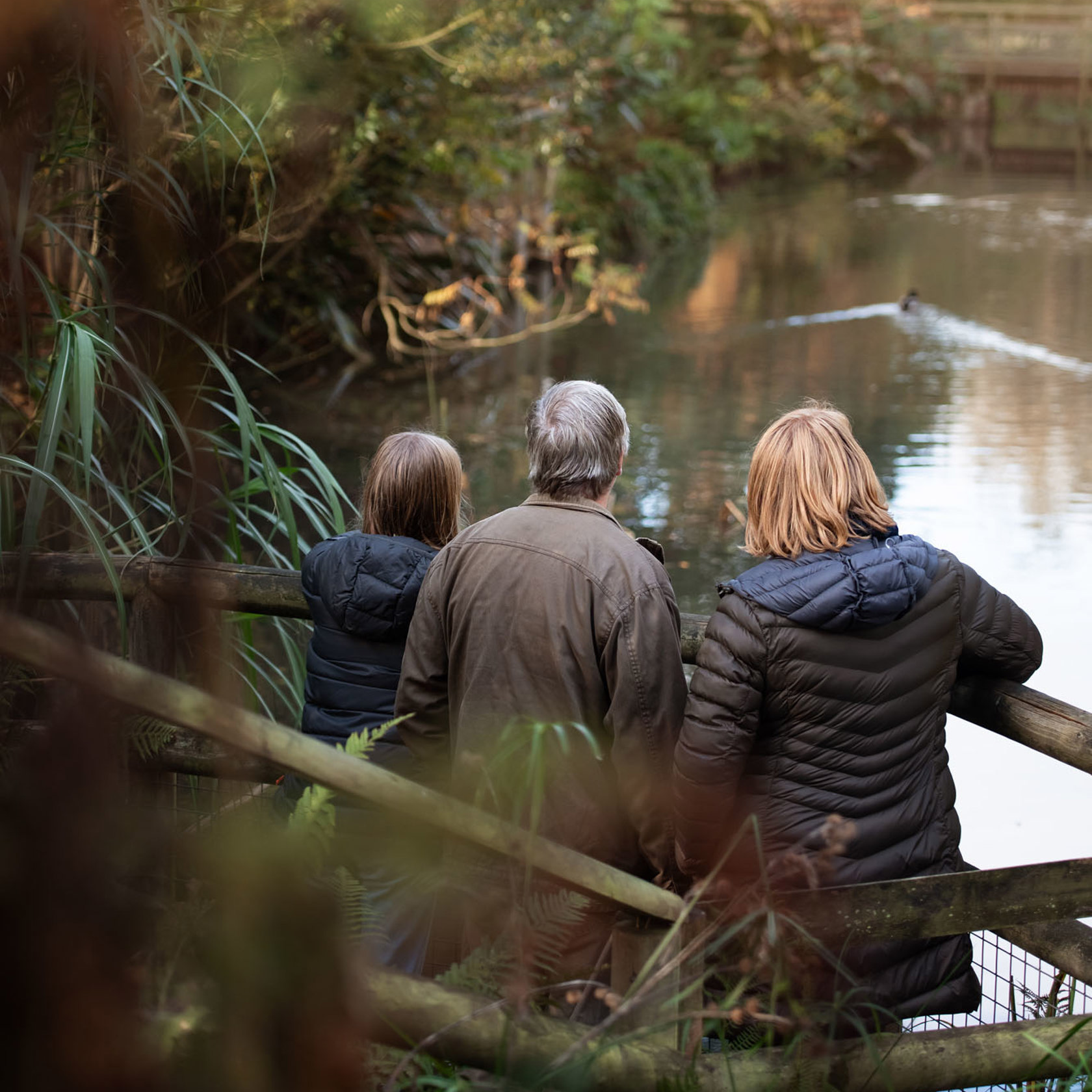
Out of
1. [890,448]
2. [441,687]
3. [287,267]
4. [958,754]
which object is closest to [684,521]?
[890,448]

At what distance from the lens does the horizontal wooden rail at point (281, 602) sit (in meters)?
1.92

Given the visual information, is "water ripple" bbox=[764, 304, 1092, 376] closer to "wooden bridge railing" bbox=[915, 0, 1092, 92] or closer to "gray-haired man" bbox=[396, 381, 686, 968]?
"gray-haired man" bbox=[396, 381, 686, 968]

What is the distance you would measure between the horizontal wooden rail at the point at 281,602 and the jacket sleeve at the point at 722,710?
370mm

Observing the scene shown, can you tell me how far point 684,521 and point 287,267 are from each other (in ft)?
12.3

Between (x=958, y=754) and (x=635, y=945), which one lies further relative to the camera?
(x=958, y=754)

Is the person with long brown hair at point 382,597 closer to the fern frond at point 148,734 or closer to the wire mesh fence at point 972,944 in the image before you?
the wire mesh fence at point 972,944

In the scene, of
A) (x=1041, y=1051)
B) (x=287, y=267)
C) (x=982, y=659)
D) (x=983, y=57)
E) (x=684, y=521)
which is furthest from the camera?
(x=983, y=57)

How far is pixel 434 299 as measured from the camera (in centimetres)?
911

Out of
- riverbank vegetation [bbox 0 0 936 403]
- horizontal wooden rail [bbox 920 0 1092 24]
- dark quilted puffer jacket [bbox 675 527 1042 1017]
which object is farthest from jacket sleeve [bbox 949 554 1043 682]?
horizontal wooden rail [bbox 920 0 1092 24]

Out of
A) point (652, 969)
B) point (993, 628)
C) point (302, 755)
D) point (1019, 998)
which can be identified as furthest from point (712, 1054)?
point (1019, 998)

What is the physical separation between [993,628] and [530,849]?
40.5 inches

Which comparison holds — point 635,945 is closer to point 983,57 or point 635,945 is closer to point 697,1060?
point 697,1060

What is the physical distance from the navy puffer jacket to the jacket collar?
24cm

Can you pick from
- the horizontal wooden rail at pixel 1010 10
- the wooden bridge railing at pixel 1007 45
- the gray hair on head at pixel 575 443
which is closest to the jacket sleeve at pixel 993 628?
the gray hair on head at pixel 575 443
